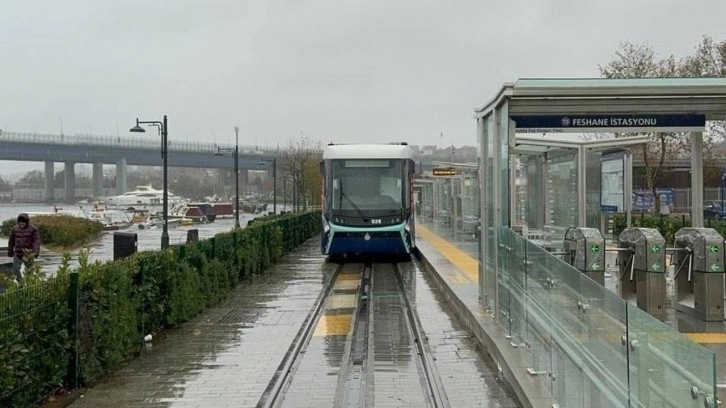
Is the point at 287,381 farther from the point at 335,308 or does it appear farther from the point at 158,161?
the point at 158,161

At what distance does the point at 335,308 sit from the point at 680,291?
575cm

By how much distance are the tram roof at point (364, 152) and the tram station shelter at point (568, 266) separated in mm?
5609

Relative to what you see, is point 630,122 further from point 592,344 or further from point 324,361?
point 592,344

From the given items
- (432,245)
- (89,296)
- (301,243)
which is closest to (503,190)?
(89,296)

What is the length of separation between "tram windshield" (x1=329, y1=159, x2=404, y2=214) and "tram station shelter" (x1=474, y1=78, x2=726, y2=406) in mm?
5555

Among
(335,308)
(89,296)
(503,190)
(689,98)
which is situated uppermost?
(689,98)

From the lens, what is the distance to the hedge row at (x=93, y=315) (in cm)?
658

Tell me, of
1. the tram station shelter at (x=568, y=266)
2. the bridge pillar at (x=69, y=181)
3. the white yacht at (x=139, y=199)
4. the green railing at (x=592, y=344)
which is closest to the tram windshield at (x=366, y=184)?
the tram station shelter at (x=568, y=266)

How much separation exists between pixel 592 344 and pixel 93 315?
520cm

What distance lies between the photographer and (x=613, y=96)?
9.69m

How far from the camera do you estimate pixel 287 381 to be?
8.45m

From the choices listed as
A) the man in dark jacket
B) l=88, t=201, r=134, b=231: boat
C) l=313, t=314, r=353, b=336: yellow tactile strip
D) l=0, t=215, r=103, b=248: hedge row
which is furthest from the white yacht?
l=313, t=314, r=353, b=336: yellow tactile strip

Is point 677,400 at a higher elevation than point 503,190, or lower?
lower

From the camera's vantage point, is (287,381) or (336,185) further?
(336,185)
